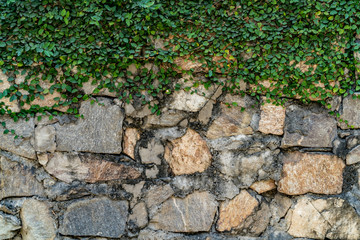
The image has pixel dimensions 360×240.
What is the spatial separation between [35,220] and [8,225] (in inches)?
5.8

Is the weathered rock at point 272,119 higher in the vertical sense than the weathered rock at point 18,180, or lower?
higher

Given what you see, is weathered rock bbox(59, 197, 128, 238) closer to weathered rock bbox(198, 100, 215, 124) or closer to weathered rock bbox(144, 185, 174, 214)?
weathered rock bbox(144, 185, 174, 214)

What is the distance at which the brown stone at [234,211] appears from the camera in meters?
1.99

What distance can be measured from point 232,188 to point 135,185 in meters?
0.59

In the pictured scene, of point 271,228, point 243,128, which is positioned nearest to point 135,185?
point 243,128

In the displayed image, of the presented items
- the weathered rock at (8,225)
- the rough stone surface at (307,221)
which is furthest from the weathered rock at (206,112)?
the weathered rock at (8,225)

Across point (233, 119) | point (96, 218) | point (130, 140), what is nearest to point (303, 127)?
point (233, 119)

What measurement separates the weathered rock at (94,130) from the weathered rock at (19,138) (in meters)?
0.15

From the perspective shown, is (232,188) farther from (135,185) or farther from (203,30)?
(203,30)

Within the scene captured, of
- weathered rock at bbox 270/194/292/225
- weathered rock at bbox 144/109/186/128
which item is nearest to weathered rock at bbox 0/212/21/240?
weathered rock at bbox 144/109/186/128

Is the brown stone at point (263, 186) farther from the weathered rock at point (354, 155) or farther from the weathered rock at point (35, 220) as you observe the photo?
the weathered rock at point (35, 220)

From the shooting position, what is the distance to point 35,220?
1.89 meters

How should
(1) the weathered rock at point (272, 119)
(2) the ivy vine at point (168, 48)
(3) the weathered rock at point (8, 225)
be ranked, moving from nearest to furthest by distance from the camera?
(2) the ivy vine at point (168, 48) < (3) the weathered rock at point (8, 225) < (1) the weathered rock at point (272, 119)

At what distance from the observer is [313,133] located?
77.9 inches
